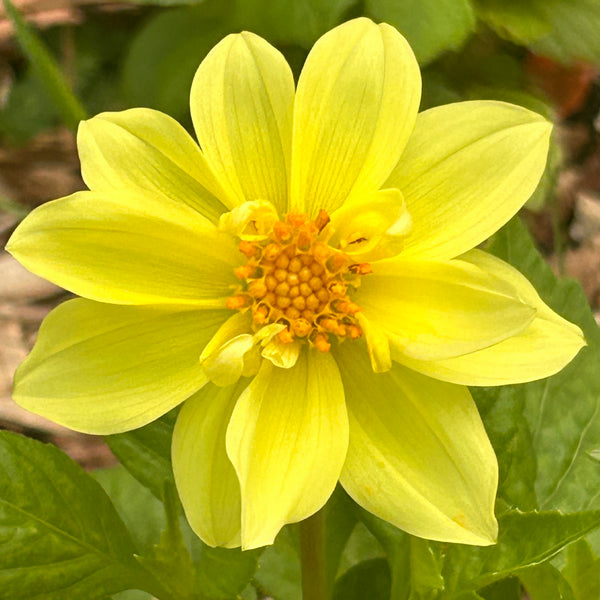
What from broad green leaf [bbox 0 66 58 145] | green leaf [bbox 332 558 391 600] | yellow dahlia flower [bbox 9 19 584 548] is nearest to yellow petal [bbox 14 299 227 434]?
yellow dahlia flower [bbox 9 19 584 548]

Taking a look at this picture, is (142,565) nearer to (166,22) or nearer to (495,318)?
(495,318)

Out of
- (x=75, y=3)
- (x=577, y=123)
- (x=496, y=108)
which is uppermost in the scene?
(x=496, y=108)

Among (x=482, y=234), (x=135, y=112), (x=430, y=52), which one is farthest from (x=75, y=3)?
(x=482, y=234)

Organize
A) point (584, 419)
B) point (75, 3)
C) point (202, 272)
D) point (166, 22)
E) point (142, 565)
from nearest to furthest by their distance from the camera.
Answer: point (202, 272), point (142, 565), point (584, 419), point (166, 22), point (75, 3)

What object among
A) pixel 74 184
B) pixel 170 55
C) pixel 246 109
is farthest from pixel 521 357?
pixel 74 184

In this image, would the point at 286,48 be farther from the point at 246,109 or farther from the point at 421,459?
the point at 421,459

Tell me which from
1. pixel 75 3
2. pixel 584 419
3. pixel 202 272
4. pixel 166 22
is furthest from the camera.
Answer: pixel 75 3

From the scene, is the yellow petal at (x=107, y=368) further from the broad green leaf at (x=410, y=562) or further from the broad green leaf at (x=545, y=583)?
the broad green leaf at (x=545, y=583)

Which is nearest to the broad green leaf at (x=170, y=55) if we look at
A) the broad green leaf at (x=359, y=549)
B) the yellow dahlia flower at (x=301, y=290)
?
the broad green leaf at (x=359, y=549)
